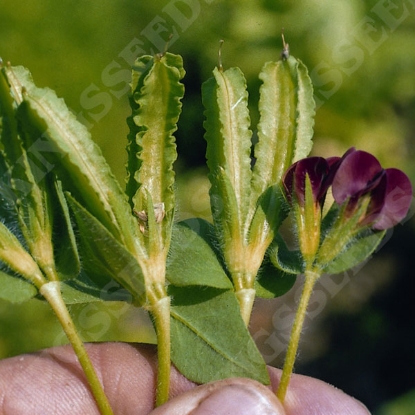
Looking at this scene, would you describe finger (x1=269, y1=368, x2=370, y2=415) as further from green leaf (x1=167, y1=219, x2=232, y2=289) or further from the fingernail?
green leaf (x1=167, y1=219, x2=232, y2=289)

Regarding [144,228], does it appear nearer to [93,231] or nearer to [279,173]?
[93,231]

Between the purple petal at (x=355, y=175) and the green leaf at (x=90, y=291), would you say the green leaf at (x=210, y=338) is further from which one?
the purple petal at (x=355, y=175)

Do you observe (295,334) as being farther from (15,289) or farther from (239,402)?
(15,289)

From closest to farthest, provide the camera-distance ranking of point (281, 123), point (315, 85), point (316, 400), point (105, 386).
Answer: point (281, 123) → point (316, 400) → point (105, 386) → point (315, 85)

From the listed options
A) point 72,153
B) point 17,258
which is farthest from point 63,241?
point 72,153

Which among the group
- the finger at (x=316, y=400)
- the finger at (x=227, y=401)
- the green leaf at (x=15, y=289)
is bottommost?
the finger at (x=316, y=400)

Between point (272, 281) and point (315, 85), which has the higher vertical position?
point (315, 85)

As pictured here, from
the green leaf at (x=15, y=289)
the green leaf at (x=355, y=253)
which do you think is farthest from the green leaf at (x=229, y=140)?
the green leaf at (x=15, y=289)
